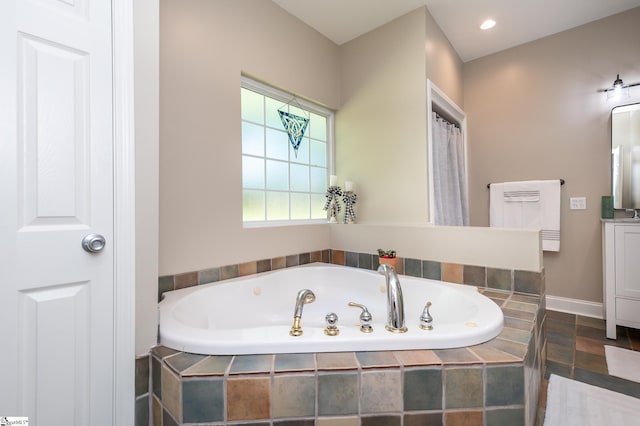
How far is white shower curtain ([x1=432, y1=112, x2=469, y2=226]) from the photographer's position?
8.11ft

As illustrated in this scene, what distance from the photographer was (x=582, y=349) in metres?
1.96

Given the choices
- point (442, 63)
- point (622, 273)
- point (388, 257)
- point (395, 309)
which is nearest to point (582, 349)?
point (622, 273)

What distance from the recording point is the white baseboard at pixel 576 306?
2.51 meters

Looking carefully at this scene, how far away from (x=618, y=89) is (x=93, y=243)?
389 centimetres

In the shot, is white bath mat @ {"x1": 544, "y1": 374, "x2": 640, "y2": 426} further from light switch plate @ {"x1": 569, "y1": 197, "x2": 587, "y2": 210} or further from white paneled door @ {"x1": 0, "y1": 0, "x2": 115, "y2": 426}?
white paneled door @ {"x1": 0, "y1": 0, "x2": 115, "y2": 426}

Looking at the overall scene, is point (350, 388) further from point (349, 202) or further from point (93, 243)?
point (349, 202)

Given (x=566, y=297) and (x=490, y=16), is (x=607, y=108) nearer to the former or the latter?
(x=490, y=16)

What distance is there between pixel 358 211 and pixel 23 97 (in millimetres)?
2258

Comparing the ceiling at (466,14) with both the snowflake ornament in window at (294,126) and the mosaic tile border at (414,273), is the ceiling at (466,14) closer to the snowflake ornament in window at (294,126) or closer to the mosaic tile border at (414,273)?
the snowflake ornament in window at (294,126)

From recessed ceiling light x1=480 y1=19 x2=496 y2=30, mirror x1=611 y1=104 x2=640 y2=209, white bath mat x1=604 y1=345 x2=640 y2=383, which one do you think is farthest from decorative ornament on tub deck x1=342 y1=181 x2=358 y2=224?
mirror x1=611 y1=104 x2=640 y2=209

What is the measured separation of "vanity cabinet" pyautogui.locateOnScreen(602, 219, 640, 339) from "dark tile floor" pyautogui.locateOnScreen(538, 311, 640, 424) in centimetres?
14

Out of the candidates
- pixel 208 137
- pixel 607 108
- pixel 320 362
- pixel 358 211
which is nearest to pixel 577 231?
pixel 607 108

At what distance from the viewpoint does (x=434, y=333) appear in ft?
3.33

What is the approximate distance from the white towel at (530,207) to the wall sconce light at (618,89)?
0.83m
